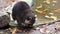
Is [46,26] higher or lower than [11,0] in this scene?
lower

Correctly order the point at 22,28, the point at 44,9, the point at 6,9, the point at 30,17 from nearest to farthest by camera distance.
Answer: the point at 30,17, the point at 22,28, the point at 6,9, the point at 44,9

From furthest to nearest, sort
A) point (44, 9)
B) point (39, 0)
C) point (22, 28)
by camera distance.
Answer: point (39, 0) < point (44, 9) < point (22, 28)

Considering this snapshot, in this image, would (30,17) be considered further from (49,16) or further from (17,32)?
(49,16)

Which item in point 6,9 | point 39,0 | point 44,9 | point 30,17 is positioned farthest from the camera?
point 39,0

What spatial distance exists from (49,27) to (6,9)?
5.09 ft

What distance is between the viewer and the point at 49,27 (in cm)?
600

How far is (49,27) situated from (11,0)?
2252 millimetres

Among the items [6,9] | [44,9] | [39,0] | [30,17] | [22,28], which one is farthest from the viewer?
[39,0]

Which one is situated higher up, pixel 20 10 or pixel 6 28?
pixel 20 10

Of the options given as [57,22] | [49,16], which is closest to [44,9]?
[49,16]

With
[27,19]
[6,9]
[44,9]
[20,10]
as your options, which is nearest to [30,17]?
[27,19]

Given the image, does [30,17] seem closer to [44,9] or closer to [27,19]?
[27,19]

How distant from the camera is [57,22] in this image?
6.20 metres

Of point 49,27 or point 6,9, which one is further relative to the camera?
point 6,9
